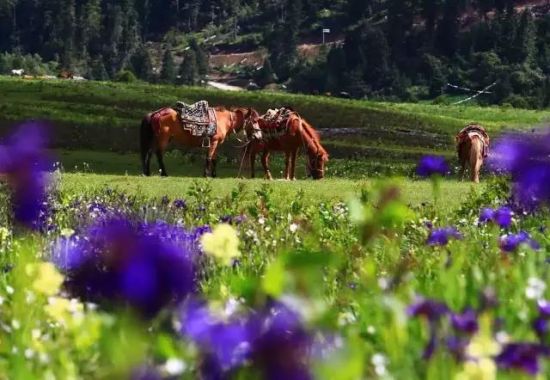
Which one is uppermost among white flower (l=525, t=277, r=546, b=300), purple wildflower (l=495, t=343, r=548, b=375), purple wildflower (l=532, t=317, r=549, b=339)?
purple wildflower (l=495, t=343, r=548, b=375)

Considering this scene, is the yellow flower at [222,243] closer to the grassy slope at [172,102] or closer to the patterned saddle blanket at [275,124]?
the patterned saddle blanket at [275,124]

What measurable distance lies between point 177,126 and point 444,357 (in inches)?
1060

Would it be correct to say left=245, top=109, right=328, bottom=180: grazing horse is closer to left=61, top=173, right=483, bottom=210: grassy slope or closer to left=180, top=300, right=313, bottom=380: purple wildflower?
left=61, top=173, right=483, bottom=210: grassy slope

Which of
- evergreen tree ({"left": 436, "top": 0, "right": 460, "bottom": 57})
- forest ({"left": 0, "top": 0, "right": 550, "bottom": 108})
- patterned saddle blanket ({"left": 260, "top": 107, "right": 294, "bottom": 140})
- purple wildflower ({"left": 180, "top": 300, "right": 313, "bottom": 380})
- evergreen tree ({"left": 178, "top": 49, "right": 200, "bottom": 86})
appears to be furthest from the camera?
evergreen tree ({"left": 178, "top": 49, "right": 200, "bottom": 86})

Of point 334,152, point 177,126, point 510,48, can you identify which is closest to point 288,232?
point 177,126

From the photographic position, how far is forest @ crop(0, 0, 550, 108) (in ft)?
419

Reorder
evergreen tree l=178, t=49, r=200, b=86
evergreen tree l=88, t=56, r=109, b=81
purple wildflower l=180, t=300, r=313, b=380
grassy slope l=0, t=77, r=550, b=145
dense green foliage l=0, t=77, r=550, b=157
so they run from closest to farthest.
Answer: purple wildflower l=180, t=300, r=313, b=380 < dense green foliage l=0, t=77, r=550, b=157 < grassy slope l=0, t=77, r=550, b=145 < evergreen tree l=178, t=49, r=200, b=86 < evergreen tree l=88, t=56, r=109, b=81

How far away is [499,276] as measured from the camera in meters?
4.18

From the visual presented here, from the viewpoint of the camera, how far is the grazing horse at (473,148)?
1033 inches

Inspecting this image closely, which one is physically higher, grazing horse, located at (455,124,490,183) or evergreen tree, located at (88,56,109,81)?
grazing horse, located at (455,124,490,183)

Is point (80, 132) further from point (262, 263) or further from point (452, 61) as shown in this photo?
point (452, 61)

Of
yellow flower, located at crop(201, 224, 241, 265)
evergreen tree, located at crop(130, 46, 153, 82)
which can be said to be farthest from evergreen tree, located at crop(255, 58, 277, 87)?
yellow flower, located at crop(201, 224, 241, 265)

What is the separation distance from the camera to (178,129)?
96.0 ft

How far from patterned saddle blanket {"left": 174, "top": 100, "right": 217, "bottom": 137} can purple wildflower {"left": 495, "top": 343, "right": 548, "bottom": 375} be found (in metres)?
26.3
